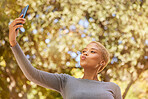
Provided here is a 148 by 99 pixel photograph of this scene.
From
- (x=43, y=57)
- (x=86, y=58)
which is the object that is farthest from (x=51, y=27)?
(x=86, y=58)

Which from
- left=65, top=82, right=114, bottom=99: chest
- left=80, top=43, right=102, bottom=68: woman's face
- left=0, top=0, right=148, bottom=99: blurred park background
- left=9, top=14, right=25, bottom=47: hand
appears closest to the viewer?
left=9, top=14, right=25, bottom=47: hand

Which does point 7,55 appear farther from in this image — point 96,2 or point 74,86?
point 74,86

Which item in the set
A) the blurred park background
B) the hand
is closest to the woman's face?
the hand

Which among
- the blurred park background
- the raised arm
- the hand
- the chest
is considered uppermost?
the blurred park background

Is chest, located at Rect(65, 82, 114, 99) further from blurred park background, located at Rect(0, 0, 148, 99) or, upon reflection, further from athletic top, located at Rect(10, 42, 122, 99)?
blurred park background, located at Rect(0, 0, 148, 99)

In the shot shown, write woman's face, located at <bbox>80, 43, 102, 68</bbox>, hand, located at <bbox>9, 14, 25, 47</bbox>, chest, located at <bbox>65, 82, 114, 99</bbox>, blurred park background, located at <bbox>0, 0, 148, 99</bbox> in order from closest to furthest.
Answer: hand, located at <bbox>9, 14, 25, 47</bbox>
chest, located at <bbox>65, 82, 114, 99</bbox>
woman's face, located at <bbox>80, 43, 102, 68</bbox>
blurred park background, located at <bbox>0, 0, 148, 99</bbox>

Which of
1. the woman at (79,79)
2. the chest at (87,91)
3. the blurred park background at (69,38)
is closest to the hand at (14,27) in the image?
the woman at (79,79)

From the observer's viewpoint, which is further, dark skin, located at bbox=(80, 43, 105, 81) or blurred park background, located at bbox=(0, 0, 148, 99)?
blurred park background, located at bbox=(0, 0, 148, 99)

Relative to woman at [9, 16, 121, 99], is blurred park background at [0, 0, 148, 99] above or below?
above

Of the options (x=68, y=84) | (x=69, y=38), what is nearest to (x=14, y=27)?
(x=68, y=84)

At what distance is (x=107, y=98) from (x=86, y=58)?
31 cm

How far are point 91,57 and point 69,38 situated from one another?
245cm

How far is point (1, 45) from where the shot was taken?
4.14m

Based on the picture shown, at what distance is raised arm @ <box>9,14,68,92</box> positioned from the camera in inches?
52.0
